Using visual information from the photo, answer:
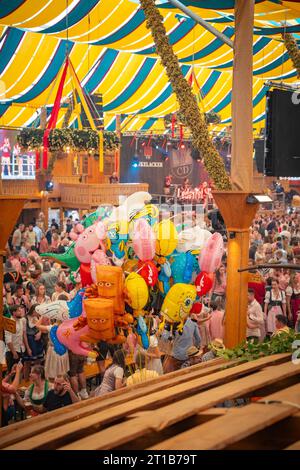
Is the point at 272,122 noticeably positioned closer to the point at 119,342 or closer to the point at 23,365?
the point at 119,342

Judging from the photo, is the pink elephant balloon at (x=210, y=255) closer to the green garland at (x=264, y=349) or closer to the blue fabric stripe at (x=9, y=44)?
the green garland at (x=264, y=349)

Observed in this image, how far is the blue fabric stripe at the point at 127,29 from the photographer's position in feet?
34.6

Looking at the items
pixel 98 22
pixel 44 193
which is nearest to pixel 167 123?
pixel 44 193

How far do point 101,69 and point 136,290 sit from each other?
8998mm

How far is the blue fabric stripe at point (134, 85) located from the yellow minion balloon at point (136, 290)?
9.78 meters

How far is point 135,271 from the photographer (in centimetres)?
561

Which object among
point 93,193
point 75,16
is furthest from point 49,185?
point 75,16

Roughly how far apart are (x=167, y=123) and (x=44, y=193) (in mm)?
3500

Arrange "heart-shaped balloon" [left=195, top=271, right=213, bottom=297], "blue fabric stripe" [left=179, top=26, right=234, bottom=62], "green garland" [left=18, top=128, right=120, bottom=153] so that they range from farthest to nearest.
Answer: "blue fabric stripe" [left=179, top=26, right=234, bottom=62] < "green garland" [left=18, top=128, right=120, bottom=153] < "heart-shaped balloon" [left=195, top=271, right=213, bottom=297]

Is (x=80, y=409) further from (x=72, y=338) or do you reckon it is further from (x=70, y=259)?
(x=70, y=259)

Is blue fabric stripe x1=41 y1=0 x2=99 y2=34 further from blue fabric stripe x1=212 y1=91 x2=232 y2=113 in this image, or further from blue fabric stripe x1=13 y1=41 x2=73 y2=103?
blue fabric stripe x1=212 y1=91 x2=232 y2=113

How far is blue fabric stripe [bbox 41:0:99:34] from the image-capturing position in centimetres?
962

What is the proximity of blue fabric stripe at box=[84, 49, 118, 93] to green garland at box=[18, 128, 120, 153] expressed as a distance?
2.78m

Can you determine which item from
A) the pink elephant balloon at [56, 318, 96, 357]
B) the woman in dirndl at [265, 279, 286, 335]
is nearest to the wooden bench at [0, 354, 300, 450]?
the pink elephant balloon at [56, 318, 96, 357]
